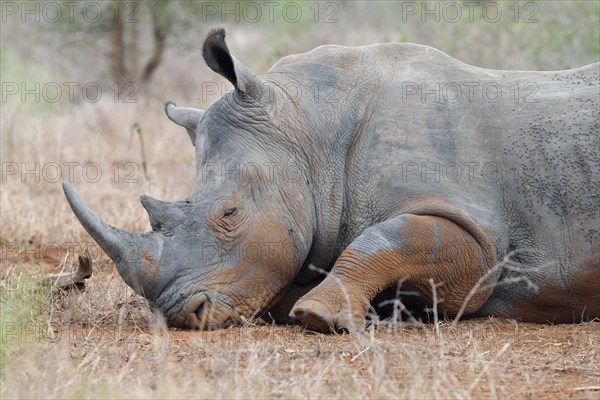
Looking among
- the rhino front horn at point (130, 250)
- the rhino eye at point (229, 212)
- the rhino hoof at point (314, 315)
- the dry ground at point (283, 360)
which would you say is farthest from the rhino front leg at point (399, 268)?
the rhino front horn at point (130, 250)

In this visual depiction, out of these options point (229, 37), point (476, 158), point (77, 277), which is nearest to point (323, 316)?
point (476, 158)

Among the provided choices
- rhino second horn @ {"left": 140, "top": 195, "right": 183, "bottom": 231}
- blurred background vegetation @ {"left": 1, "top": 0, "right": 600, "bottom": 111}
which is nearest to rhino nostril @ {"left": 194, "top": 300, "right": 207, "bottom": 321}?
rhino second horn @ {"left": 140, "top": 195, "right": 183, "bottom": 231}

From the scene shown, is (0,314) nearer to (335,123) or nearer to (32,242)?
(335,123)

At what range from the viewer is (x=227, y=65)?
6797 mm

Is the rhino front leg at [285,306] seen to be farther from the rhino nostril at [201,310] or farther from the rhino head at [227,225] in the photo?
the rhino nostril at [201,310]

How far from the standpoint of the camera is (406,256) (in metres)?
6.44

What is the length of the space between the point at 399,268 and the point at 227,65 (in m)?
1.57

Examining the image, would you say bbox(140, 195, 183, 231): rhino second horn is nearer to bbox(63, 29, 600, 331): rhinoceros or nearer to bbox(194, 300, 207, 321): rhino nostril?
bbox(63, 29, 600, 331): rhinoceros

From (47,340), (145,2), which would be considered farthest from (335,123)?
(145,2)

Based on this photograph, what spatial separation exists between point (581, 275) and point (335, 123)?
1712 mm

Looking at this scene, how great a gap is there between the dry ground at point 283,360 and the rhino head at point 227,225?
217 mm

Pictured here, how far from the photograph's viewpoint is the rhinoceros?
6.44 metres

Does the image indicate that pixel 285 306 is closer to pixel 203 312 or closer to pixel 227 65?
pixel 203 312

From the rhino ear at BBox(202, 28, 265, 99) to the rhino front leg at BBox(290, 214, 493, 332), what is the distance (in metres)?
1.14
